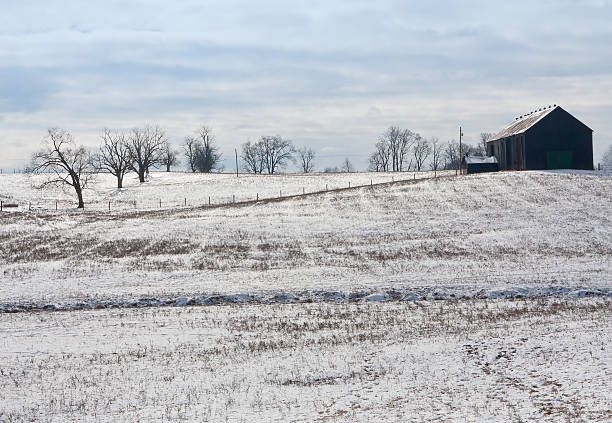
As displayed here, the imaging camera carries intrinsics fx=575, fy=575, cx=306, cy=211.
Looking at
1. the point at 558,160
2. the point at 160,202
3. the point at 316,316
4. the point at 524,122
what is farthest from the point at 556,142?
the point at 316,316

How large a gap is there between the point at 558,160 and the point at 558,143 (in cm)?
201

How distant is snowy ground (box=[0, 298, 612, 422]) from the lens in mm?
10609

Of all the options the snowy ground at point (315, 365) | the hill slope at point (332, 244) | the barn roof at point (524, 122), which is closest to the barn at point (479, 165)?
the barn roof at point (524, 122)

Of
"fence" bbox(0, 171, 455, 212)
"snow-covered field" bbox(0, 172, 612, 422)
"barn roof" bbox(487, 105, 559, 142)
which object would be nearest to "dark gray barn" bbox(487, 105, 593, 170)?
"barn roof" bbox(487, 105, 559, 142)

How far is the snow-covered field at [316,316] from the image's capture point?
1116cm

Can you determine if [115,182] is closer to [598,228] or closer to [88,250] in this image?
[88,250]

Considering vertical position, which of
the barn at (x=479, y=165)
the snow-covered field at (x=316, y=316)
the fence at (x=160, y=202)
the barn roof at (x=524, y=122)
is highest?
the barn roof at (x=524, y=122)

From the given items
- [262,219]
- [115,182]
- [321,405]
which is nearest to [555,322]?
[321,405]

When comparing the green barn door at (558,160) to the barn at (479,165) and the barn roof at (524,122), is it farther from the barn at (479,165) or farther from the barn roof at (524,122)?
the barn at (479,165)

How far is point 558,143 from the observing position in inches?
2685

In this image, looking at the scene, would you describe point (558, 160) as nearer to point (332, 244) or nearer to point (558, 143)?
point (558, 143)

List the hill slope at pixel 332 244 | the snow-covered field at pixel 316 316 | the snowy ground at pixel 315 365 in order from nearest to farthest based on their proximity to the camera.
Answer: the snowy ground at pixel 315 365, the snow-covered field at pixel 316 316, the hill slope at pixel 332 244

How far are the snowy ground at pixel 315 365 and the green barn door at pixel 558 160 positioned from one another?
52.2 meters

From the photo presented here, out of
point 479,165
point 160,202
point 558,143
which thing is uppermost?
point 558,143
